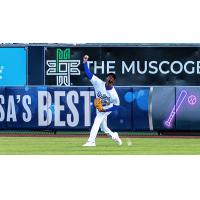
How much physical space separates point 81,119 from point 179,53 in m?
4.82

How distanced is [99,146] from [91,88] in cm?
634

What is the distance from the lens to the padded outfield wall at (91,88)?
27.8 m

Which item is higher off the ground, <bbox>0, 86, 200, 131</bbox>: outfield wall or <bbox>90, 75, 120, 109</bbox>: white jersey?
<bbox>90, 75, 120, 109</bbox>: white jersey

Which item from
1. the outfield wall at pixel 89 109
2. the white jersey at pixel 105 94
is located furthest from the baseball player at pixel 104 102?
the outfield wall at pixel 89 109

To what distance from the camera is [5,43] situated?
30.2m

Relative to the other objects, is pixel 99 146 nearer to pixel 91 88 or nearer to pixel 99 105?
pixel 99 105

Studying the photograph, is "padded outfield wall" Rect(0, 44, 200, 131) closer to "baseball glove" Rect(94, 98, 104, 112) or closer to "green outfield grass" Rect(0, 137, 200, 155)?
"green outfield grass" Rect(0, 137, 200, 155)

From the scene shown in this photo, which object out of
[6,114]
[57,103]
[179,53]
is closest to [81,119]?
[57,103]

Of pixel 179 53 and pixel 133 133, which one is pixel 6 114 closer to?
pixel 133 133

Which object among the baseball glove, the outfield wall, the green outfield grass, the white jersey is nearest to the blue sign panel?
the outfield wall

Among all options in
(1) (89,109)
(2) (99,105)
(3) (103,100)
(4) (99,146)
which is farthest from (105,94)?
(1) (89,109)

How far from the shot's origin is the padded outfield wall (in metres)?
27.8

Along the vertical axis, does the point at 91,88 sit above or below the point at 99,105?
below

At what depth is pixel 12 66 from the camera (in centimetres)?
3045
